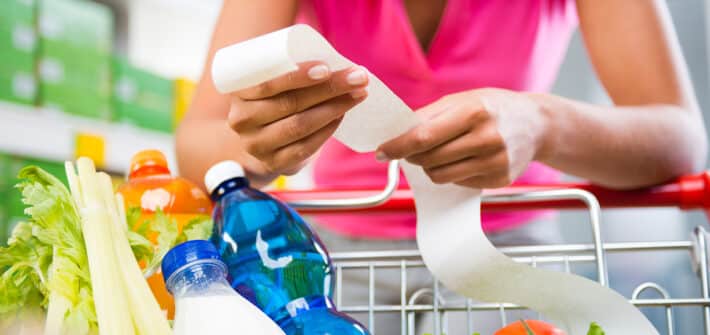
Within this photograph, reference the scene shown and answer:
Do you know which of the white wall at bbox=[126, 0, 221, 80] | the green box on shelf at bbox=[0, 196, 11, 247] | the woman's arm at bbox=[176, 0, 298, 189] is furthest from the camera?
the white wall at bbox=[126, 0, 221, 80]

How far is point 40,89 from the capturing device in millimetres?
1918

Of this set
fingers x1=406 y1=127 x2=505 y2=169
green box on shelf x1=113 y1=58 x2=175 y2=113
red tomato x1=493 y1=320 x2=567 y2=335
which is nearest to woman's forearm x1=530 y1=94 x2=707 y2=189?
fingers x1=406 y1=127 x2=505 y2=169

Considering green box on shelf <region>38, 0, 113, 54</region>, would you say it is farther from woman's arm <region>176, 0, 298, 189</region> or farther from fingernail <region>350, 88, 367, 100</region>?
fingernail <region>350, 88, 367, 100</region>

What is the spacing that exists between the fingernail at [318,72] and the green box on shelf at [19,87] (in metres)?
1.41

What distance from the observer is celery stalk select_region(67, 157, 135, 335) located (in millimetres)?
508

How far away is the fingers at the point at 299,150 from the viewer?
2.31ft

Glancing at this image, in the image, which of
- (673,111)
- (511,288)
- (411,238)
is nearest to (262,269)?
(511,288)

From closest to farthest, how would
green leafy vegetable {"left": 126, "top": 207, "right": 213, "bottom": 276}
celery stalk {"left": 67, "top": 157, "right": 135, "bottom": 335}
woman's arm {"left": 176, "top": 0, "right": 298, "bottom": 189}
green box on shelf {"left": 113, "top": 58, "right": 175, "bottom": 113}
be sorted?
1. celery stalk {"left": 67, "top": 157, "right": 135, "bottom": 335}
2. green leafy vegetable {"left": 126, "top": 207, "right": 213, "bottom": 276}
3. woman's arm {"left": 176, "top": 0, "right": 298, "bottom": 189}
4. green box on shelf {"left": 113, "top": 58, "right": 175, "bottom": 113}

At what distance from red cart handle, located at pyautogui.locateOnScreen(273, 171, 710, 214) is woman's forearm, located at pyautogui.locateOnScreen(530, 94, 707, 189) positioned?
0.6 inches

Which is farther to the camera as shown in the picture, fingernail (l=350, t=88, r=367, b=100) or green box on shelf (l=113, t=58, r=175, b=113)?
green box on shelf (l=113, t=58, r=175, b=113)

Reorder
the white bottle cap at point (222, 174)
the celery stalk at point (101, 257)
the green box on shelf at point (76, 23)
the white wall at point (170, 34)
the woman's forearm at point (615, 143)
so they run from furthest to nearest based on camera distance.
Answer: the white wall at point (170, 34) < the green box on shelf at point (76, 23) < the woman's forearm at point (615, 143) < the white bottle cap at point (222, 174) < the celery stalk at point (101, 257)

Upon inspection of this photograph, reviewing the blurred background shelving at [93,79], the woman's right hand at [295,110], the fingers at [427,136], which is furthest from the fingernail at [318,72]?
the blurred background shelving at [93,79]

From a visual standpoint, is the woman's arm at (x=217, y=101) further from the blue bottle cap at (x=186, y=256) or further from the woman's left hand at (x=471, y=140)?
the blue bottle cap at (x=186, y=256)

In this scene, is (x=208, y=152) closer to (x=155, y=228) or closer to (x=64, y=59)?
(x=155, y=228)
